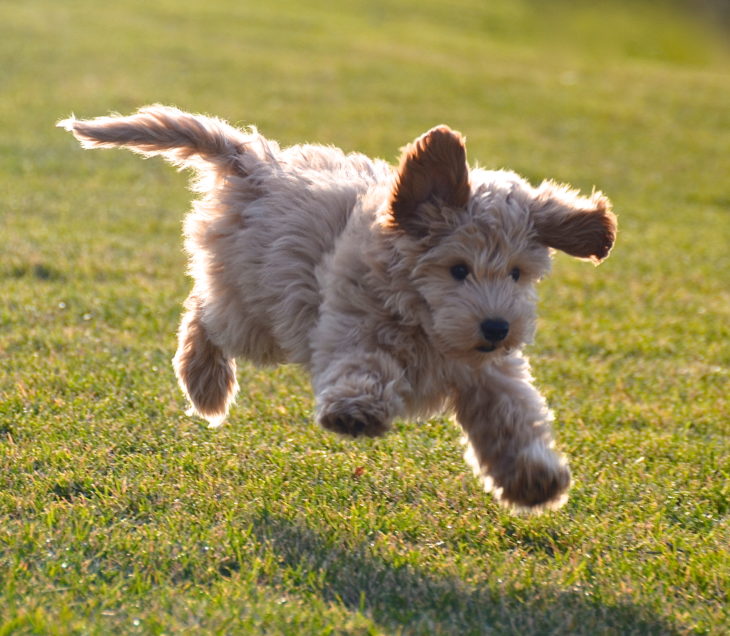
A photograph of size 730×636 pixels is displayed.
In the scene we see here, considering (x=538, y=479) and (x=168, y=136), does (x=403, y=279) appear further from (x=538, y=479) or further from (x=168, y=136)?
(x=168, y=136)

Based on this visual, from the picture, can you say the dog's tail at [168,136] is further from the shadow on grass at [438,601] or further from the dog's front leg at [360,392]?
the shadow on grass at [438,601]

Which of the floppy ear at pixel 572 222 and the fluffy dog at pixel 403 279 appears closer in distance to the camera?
the fluffy dog at pixel 403 279

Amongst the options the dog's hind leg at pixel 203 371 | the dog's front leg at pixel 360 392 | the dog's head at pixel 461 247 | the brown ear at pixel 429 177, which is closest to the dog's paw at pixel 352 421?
the dog's front leg at pixel 360 392

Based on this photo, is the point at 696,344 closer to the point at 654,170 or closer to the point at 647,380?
the point at 647,380

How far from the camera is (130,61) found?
20.5 metres

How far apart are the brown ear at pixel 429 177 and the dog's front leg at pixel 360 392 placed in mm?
506

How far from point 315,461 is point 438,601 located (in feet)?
4.73

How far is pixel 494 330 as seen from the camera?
4.02 meters

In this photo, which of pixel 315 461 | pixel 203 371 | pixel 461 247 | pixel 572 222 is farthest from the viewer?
pixel 203 371

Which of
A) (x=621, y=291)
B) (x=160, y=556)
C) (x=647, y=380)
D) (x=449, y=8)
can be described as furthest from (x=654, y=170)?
(x=449, y=8)

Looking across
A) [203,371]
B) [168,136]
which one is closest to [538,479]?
[203,371]

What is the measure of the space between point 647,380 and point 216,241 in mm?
3125

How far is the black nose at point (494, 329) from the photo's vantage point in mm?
4020

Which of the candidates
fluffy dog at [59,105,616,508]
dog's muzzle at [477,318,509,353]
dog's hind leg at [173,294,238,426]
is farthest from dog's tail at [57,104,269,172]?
dog's muzzle at [477,318,509,353]
